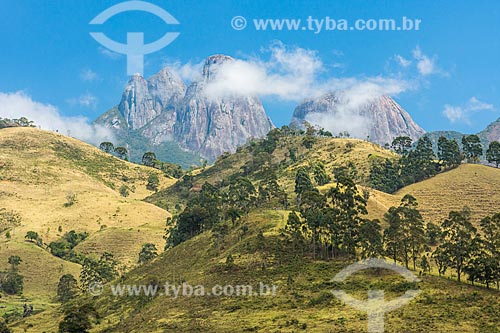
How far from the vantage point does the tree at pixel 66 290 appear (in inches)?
4523

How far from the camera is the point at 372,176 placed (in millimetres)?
168875

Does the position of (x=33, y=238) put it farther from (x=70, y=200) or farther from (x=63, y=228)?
(x=70, y=200)

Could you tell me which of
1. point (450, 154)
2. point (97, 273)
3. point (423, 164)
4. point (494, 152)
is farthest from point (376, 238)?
point (494, 152)

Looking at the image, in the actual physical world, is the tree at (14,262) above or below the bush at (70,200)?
below

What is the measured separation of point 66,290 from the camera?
4584 inches

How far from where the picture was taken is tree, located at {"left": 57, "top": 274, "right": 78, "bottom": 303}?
115 meters

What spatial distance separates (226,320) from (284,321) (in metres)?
8.88

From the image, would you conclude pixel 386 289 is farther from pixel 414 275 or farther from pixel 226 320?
pixel 226 320

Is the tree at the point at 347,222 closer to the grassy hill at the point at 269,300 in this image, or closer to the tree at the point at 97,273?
the grassy hill at the point at 269,300

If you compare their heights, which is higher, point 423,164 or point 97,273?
point 423,164

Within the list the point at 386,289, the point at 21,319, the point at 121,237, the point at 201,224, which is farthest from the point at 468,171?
the point at 21,319

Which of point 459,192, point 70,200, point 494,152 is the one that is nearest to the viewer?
point 459,192

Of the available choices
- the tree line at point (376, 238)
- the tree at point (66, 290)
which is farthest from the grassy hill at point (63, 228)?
the tree line at point (376, 238)

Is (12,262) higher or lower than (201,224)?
lower
